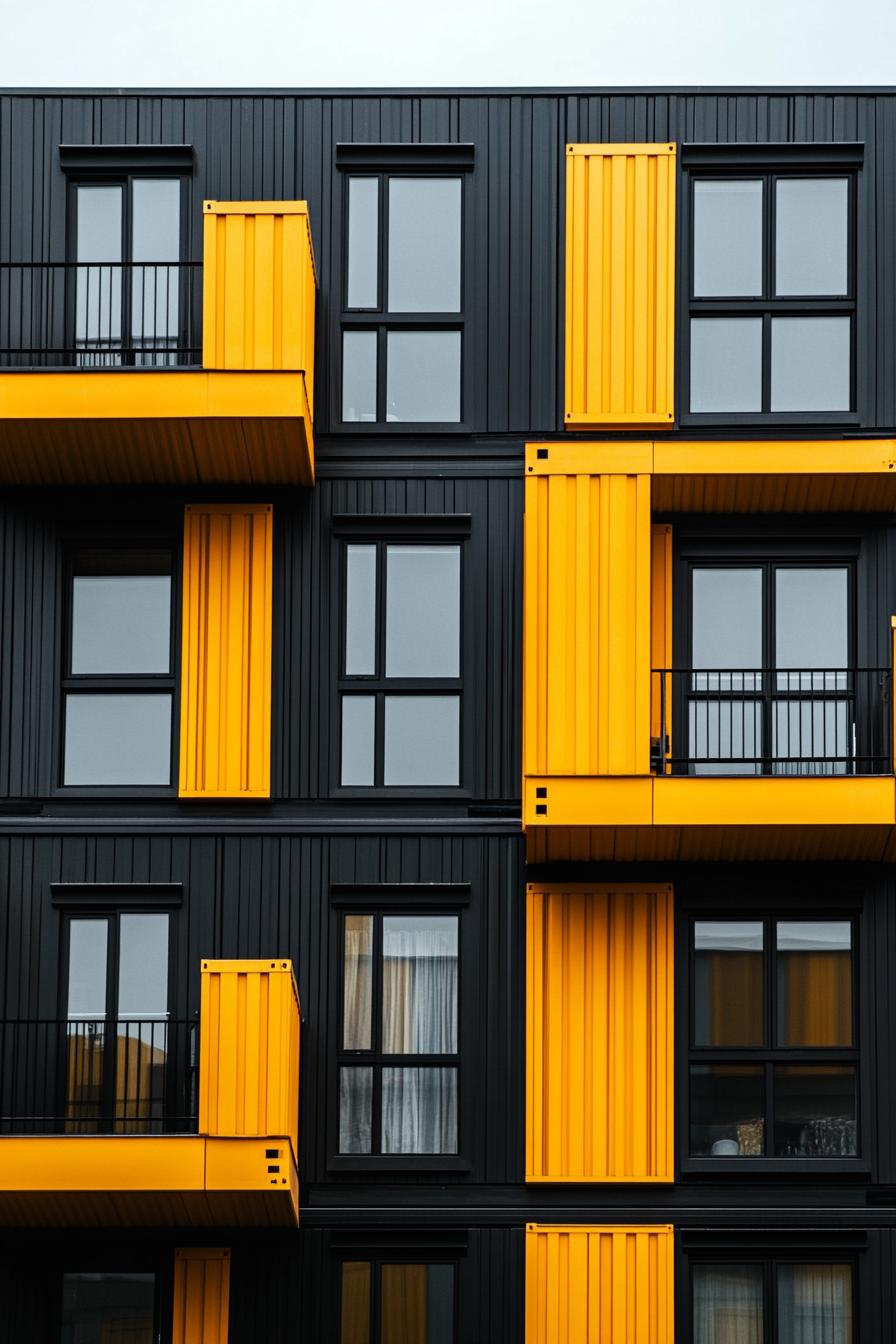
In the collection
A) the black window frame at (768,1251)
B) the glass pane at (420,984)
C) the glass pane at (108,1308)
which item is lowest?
the glass pane at (108,1308)

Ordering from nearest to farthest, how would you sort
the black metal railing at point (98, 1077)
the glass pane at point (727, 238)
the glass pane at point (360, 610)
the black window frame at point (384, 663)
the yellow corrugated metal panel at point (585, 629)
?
the black metal railing at point (98, 1077) → the yellow corrugated metal panel at point (585, 629) → the black window frame at point (384, 663) → the glass pane at point (360, 610) → the glass pane at point (727, 238)

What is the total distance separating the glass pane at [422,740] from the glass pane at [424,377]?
2.74 meters

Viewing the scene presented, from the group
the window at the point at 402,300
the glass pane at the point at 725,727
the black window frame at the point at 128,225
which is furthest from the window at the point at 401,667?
the black window frame at the point at 128,225

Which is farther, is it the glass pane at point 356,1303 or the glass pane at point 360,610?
the glass pane at point 360,610

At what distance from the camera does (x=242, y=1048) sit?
1862cm

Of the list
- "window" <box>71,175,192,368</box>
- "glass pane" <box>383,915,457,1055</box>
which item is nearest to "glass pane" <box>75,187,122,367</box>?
"window" <box>71,175,192,368</box>

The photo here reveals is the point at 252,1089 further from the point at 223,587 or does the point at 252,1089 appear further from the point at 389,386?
the point at 389,386

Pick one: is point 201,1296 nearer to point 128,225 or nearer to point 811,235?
point 128,225

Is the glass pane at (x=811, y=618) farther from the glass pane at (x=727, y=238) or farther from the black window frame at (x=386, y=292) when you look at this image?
the black window frame at (x=386, y=292)

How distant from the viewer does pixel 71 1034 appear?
65.3 ft

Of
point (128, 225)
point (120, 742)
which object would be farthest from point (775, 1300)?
point (128, 225)

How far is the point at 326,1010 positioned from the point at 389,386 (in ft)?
19.5

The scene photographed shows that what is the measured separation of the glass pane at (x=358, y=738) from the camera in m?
20.6

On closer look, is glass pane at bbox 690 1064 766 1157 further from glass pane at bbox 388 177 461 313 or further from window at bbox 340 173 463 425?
glass pane at bbox 388 177 461 313
